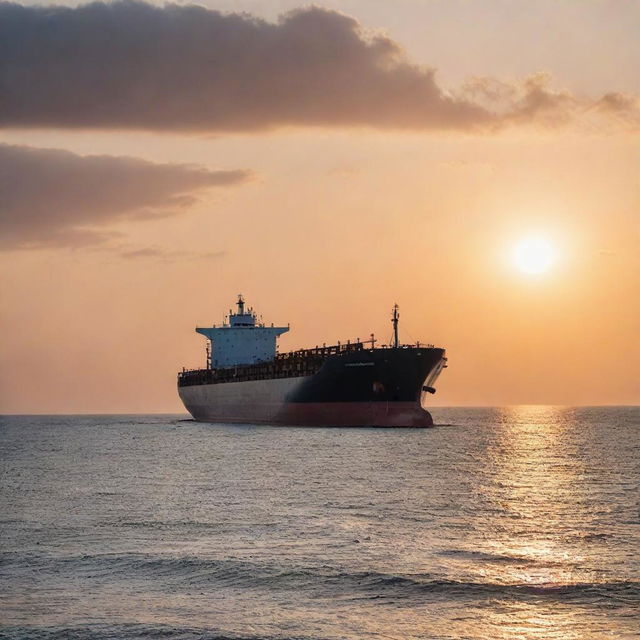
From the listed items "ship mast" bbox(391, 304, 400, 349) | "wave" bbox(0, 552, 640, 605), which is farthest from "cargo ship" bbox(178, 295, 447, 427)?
"wave" bbox(0, 552, 640, 605)

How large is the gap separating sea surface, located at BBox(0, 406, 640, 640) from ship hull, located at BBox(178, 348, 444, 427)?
32.3 metres

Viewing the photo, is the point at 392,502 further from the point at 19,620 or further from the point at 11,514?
the point at 19,620

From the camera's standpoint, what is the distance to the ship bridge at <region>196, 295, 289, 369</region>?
511ft

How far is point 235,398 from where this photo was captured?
136125 millimetres

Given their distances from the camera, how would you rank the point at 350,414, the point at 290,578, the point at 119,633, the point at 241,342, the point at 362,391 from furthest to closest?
the point at 241,342, the point at 350,414, the point at 362,391, the point at 290,578, the point at 119,633

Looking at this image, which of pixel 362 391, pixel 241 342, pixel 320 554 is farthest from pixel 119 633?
pixel 241 342

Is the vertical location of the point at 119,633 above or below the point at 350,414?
below

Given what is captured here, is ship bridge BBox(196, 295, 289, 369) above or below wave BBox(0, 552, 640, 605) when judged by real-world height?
above

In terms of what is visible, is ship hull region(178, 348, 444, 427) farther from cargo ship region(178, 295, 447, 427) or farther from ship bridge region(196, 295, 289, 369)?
ship bridge region(196, 295, 289, 369)

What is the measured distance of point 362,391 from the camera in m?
104

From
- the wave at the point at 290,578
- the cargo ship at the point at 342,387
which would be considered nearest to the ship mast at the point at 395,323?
the cargo ship at the point at 342,387

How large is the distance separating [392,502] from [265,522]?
8883mm

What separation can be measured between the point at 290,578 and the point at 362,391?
72716 millimetres

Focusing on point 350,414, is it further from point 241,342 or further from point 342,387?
point 241,342
